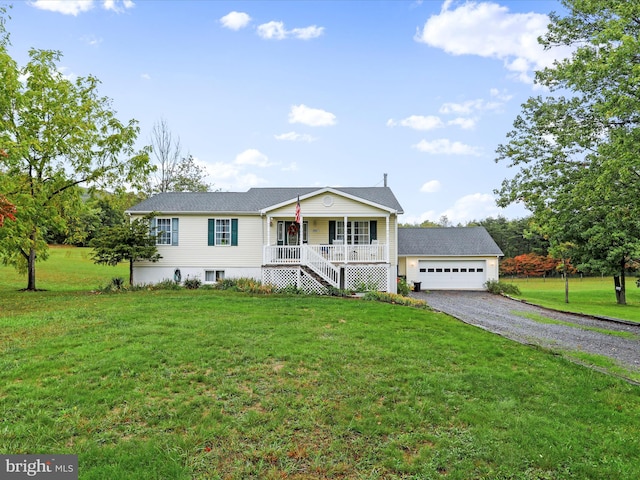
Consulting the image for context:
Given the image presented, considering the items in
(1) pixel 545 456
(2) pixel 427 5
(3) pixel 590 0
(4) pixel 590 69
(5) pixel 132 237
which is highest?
(2) pixel 427 5

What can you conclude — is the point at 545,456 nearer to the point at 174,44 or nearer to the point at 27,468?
the point at 27,468

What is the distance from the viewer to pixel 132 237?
1639 centimetres

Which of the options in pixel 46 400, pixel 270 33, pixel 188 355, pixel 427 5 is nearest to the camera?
pixel 46 400

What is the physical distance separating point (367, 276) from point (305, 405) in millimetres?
11861

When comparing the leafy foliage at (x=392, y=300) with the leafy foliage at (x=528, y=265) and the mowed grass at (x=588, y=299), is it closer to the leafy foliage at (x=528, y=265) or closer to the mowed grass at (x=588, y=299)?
the mowed grass at (x=588, y=299)

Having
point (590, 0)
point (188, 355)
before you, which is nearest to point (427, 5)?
point (590, 0)

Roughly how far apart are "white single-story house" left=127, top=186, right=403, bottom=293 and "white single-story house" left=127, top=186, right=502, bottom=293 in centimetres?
4

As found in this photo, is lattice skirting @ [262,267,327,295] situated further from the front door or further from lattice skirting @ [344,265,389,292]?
the front door

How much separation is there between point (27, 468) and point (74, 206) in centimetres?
1609

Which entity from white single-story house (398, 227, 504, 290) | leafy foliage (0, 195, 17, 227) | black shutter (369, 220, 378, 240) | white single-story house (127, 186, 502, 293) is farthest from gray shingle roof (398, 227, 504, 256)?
leafy foliage (0, 195, 17, 227)

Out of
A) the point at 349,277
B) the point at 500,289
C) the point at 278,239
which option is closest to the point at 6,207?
the point at 349,277

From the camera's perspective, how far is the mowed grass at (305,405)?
12.2 feet

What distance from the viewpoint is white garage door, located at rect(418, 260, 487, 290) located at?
2464cm

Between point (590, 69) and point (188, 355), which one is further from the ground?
point (590, 69)
